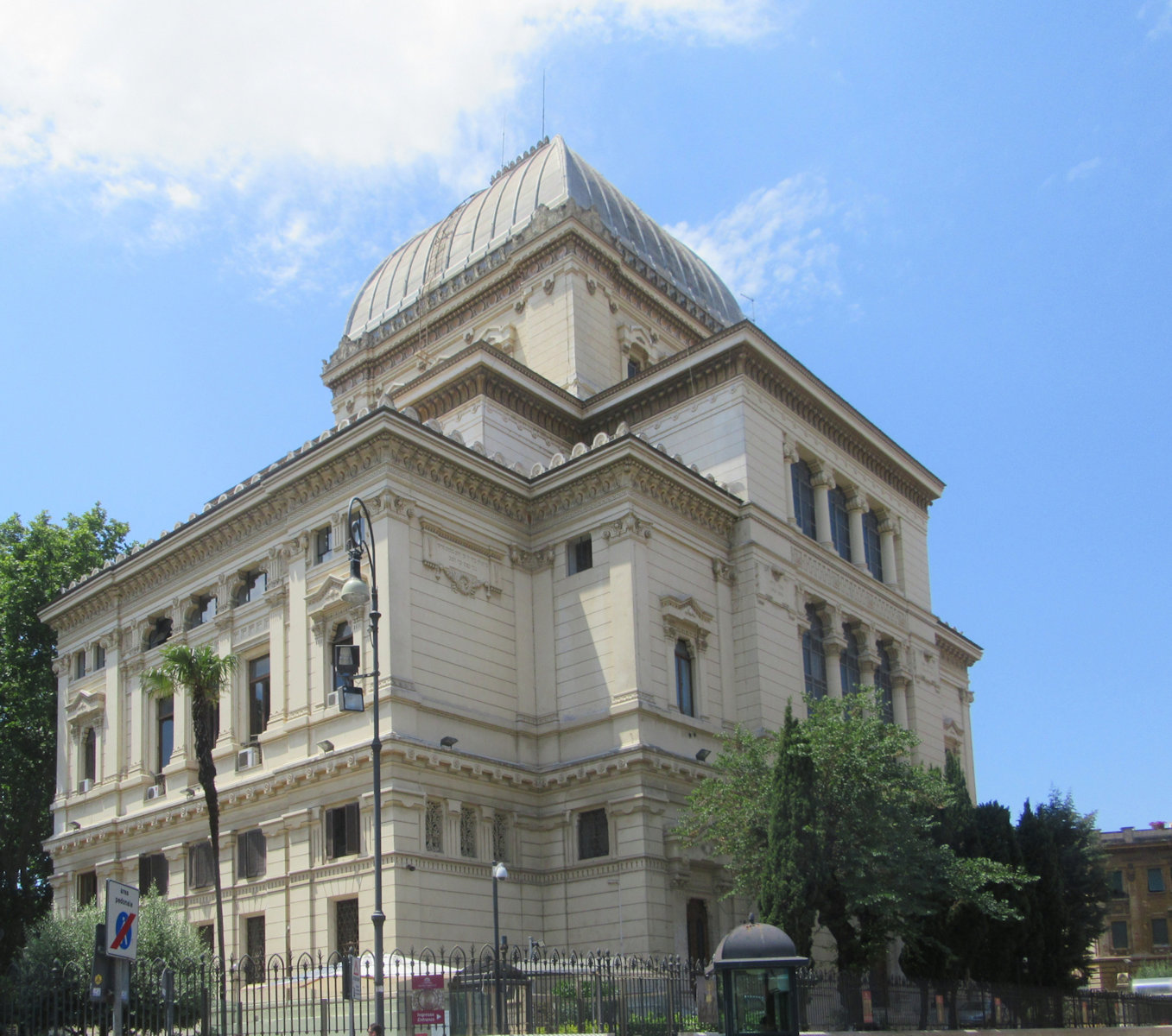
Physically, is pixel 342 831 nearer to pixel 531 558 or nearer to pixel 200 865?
pixel 200 865

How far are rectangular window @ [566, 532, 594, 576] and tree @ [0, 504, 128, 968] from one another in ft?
74.3

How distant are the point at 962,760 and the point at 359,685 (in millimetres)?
28579

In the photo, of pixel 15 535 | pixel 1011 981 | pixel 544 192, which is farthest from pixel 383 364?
pixel 1011 981

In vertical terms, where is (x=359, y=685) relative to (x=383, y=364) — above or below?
below

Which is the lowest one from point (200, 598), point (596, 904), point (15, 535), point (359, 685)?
point (596, 904)

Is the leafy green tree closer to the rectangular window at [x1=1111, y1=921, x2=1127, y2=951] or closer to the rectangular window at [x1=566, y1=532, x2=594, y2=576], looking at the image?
the rectangular window at [x1=566, y1=532, x2=594, y2=576]

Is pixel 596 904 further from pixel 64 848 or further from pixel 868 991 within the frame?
pixel 64 848

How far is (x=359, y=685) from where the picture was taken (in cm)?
3366

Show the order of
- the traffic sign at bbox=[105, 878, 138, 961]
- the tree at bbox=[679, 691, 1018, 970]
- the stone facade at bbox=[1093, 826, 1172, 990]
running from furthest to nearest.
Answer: the stone facade at bbox=[1093, 826, 1172, 990]
the tree at bbox=[679, 691, 1018, 970]
the traffic sign at bbox=[105, 878, 138, 961]

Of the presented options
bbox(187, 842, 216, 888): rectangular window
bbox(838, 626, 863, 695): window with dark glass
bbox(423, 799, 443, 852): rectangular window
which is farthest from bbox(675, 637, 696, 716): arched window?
bbox(187, 842, 216, 888): rectangular window

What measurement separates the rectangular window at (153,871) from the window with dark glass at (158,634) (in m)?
6.87

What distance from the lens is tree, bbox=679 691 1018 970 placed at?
28594mm

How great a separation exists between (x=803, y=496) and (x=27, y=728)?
30.1 metres

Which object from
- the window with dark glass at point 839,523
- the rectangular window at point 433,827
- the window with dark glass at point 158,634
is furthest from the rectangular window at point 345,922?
the window with dark glass at point 839,523
